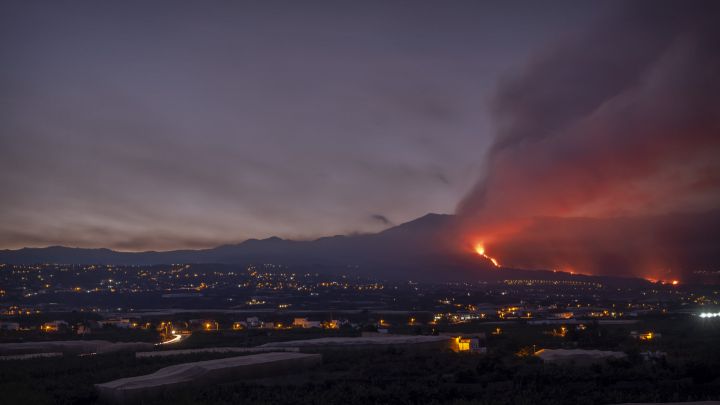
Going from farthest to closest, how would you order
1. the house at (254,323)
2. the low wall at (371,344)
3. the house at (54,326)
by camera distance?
Result: the house at (254,323)
the house at (54,326)
the low wall at (371,344)

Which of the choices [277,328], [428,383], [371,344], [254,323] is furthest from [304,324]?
[428,383]

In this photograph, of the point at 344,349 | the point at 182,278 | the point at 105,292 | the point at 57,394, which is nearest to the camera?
the point at 57,394

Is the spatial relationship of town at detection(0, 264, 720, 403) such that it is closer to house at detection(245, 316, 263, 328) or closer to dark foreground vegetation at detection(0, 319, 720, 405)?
dark foreground vegetation at detection(0, 319, 720, 405)

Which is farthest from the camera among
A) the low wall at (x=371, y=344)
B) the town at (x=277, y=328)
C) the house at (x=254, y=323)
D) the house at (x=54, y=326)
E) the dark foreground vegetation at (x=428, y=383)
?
the house at (x=254, y=323)

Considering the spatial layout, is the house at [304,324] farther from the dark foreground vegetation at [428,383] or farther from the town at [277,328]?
the dark foreground vegetation at [428,383]

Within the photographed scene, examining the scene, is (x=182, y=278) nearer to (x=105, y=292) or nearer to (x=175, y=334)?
(x=105, y=292)

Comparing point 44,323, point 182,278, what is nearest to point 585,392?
point 44,323

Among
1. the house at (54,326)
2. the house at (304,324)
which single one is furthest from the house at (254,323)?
the house at (54,326)

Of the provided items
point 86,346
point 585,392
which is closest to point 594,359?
point 585,392

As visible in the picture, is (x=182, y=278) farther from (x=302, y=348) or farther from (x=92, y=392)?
(x=92, y=392)

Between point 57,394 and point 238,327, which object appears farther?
point 238,327

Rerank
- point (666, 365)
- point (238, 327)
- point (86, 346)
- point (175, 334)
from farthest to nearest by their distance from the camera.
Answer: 1. point (238, 327)
2. point (175, 334)
3. point (86, 346)
4. point (666, 365)
